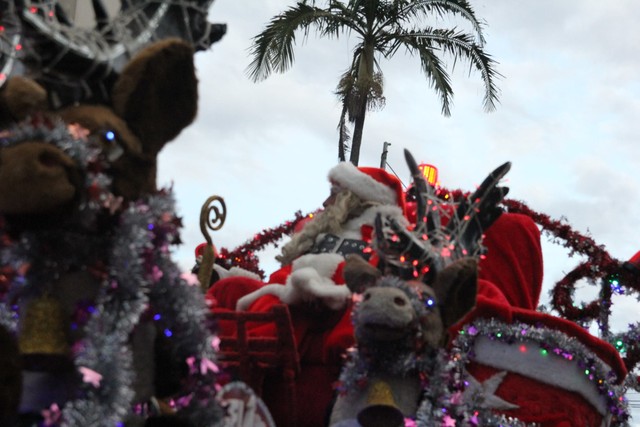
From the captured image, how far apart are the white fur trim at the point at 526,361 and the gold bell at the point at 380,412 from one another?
3.68 ft

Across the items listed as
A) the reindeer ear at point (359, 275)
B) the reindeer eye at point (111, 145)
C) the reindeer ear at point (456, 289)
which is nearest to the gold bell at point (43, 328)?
the reindeer eye at point (111, 145)

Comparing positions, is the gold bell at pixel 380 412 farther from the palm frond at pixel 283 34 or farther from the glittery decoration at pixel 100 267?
the palm frond at pixel 283 34

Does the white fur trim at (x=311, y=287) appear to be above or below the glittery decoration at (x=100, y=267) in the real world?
above

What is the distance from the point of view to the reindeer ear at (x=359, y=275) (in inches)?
190

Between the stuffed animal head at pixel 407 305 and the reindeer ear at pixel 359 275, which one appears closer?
the stuffed animal head at pixel 407 305

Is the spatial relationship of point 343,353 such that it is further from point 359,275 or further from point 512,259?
point 512,259

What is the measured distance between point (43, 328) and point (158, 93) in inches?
40.1

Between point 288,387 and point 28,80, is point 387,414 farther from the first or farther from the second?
point 28,80

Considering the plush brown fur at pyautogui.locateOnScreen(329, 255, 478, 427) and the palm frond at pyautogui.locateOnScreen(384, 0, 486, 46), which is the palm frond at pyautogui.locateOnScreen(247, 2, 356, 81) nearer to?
the palm frond at pyautogui.locateOnScreen(384, 0, 486, 46)

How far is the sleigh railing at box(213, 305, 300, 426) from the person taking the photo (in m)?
5.08

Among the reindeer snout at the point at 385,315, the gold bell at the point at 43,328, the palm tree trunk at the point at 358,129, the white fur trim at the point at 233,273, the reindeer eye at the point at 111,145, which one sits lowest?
the gold bell at the point at 43,328

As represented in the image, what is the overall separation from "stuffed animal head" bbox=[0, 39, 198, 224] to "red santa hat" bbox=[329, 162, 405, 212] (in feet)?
9.07

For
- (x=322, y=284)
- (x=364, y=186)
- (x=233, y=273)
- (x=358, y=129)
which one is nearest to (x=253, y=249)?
(x=233, y=273)

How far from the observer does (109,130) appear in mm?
3301
